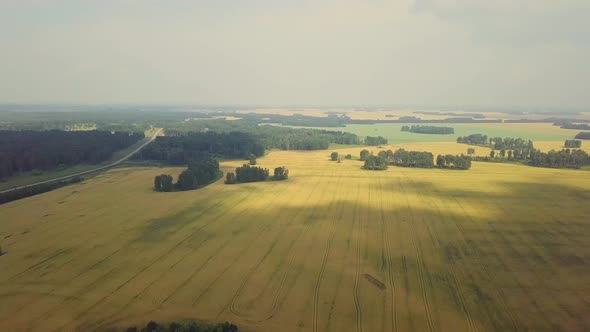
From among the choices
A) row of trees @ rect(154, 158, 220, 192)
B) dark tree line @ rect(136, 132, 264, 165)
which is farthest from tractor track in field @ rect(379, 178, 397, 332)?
dark tree line @ rect(136, 132, 264, 165)

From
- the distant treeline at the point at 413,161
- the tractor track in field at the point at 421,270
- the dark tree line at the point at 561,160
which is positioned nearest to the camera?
the tractor track in field at the point at 421,270

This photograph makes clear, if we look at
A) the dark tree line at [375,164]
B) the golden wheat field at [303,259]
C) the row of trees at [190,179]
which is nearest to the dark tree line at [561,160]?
the golden wheat field at [303,259]

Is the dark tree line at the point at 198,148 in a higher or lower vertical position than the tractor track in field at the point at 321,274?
higher

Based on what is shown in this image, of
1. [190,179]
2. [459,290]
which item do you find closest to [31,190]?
[190,179]

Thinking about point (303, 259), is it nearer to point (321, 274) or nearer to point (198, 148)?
point (321, 274)

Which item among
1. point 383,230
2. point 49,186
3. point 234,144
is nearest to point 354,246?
point 383,230

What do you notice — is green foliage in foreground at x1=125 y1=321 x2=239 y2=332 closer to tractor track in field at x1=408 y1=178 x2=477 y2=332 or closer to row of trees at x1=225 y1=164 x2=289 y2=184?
tractor track in field at x1=408 y1=178 x2=477 y2=332

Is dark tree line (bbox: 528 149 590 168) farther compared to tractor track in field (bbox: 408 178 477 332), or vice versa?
dark tree line (bbox: 528 149 590 168)

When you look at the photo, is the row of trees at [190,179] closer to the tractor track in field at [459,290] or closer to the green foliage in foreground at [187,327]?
the tractor track in field at [459,290]
